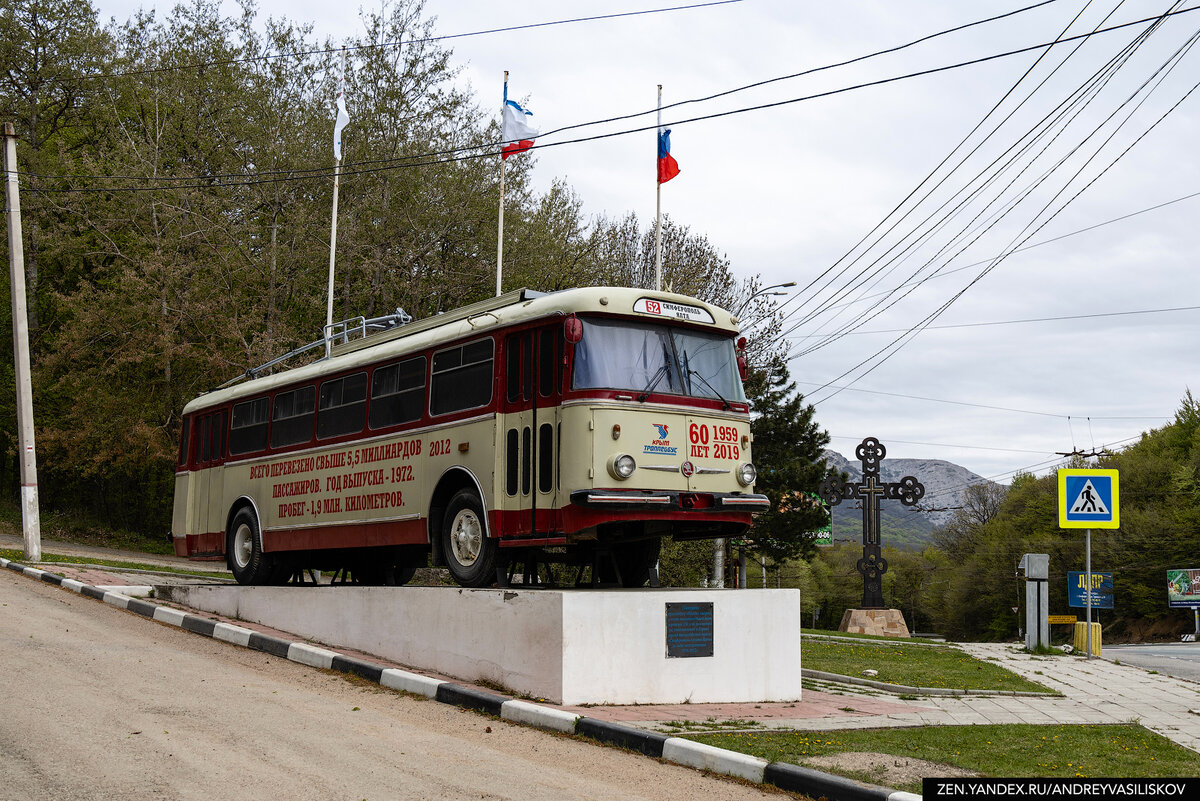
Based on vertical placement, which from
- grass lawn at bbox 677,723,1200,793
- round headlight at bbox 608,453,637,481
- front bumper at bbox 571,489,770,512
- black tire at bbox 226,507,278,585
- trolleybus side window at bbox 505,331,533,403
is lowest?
grass lawn at bbox 677,723,1200,793

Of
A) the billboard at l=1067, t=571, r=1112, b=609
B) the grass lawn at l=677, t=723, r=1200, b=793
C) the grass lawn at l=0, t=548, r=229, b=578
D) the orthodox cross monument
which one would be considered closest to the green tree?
the orthodox cross monument

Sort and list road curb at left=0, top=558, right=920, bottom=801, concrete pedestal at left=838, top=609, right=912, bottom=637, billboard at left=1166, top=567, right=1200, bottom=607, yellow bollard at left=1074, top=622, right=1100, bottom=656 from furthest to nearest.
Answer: billboard at left=1166, top=567, right=1200, bottom=607
concrete pedestal at left=838, top=609, right=912, bottom=637
yellow bollard at left=1074, top=622, right=1100, bottom=656
road curb at left=0, top=558, right=920, bottom=801

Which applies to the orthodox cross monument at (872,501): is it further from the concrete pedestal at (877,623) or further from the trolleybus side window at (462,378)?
the trolleybus side window at (462,378)

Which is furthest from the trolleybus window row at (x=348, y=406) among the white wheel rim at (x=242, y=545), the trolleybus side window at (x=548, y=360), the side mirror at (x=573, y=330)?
the side mirror at (x=573, y=330)

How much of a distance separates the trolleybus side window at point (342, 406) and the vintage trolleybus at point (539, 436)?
26 mm

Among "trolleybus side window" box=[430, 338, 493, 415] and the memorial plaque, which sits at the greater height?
"trolleybus side window" box=[430, 338, 493, 415]

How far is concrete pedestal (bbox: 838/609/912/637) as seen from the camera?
3175cm

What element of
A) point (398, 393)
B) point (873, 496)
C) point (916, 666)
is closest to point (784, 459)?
point (873, 496)

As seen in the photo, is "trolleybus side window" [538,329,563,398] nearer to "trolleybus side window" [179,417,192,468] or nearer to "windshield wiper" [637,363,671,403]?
"windshield wiper" [637,363,671,403]

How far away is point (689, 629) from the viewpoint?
10.4m

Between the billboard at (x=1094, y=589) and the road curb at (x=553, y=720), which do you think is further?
the billboard at (x=1094, y=589)

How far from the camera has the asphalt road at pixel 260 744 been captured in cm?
631

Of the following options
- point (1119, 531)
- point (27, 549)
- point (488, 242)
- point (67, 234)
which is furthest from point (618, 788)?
point (1119, 531)

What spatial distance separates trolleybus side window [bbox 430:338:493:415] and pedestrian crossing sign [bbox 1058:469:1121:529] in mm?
12344
